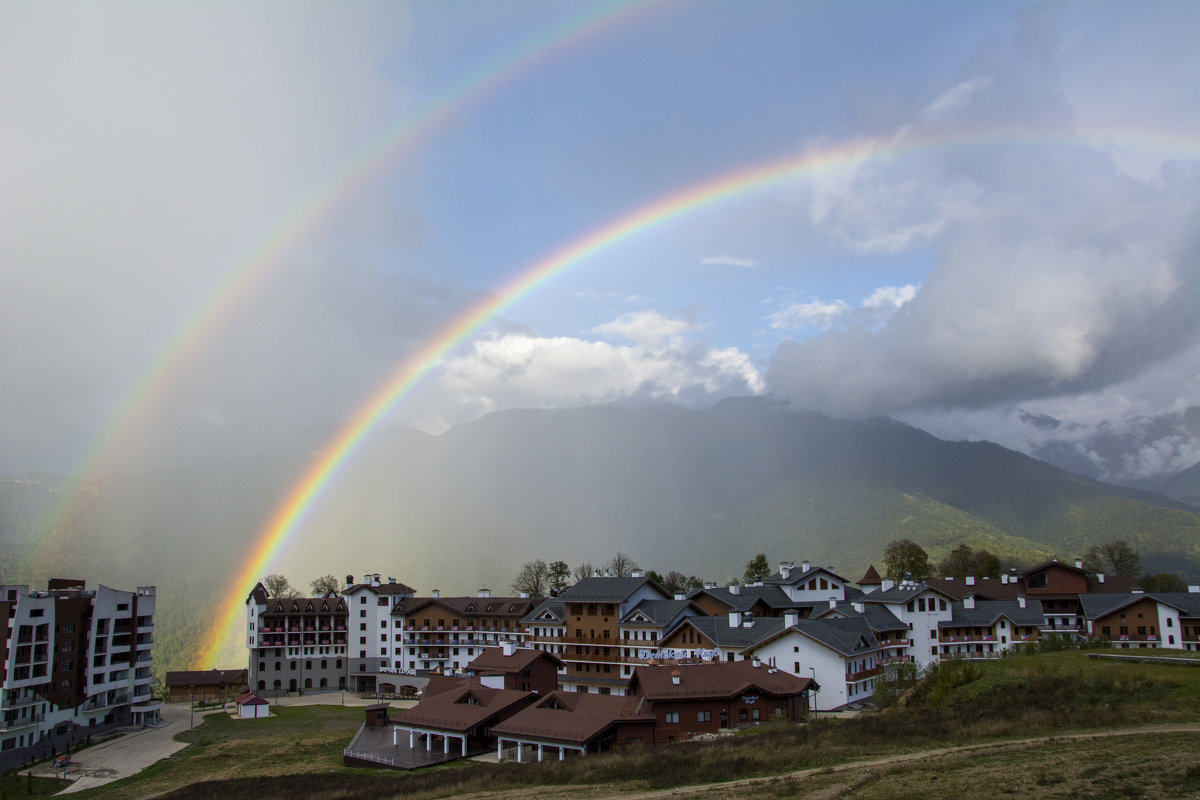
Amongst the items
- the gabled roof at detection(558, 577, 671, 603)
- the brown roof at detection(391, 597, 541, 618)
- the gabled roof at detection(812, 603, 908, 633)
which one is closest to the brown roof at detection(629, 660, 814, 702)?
the gabled roof at detection(812, 603, 908, 633)

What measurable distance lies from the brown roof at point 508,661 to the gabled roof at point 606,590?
8.41 meters

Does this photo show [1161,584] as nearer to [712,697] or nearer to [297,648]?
[712,697]

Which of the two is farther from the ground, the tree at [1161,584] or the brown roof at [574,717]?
the tree at [1161,584]

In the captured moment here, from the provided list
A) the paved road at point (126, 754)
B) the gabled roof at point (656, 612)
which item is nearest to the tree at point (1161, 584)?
the gabled roof at point (656, 612)

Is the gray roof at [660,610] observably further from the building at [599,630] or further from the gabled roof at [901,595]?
the gabled roof at [901,595]

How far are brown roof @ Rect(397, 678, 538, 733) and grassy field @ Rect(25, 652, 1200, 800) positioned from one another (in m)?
5.07

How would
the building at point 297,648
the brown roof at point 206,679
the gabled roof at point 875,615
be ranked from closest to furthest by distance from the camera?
the gabled roof at point 875,615, the building at point 297,648, the brown roof at point 206,679

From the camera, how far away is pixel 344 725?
73.9 m

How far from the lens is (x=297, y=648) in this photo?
350 ft

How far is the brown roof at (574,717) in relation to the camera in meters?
51.4

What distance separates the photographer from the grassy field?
2856cm

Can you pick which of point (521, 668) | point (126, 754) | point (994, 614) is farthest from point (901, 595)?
point (126, 754)

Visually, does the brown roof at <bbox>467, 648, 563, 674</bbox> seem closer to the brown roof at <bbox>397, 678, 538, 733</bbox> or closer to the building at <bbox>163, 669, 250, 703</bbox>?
the brown roof at <bbox>397, 678, 538, 733</bbox>

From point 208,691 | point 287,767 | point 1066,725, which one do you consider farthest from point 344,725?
point 1066,725
